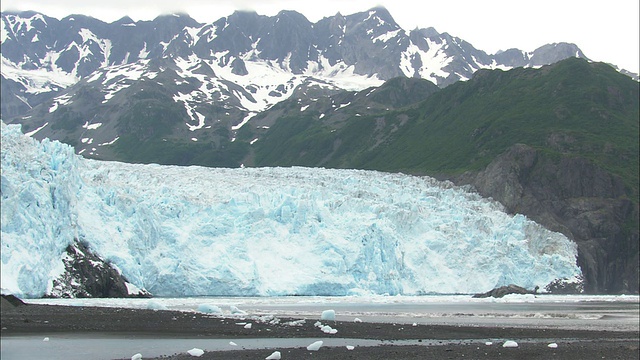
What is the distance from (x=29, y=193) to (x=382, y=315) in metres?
18.5

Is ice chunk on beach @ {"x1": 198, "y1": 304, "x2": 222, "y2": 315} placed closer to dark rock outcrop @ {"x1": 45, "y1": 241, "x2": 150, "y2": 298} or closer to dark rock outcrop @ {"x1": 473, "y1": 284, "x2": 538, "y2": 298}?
dark rock outcrop @ {"x1": 45, "y1": 241, "x2": 150, "y2": 298}

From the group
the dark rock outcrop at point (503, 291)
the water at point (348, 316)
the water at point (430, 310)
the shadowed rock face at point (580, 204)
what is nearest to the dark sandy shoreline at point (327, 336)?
the water at point (348, 316)

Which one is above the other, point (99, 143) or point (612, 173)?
point (99, 143)

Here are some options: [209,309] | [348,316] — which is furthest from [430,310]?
[209,309]

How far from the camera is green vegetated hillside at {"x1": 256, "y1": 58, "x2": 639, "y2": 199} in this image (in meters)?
104

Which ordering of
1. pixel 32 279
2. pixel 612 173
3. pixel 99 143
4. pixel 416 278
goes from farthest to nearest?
pixel 99 143 → pixel 612 173 → pixel 416 278 → pixel 32 279

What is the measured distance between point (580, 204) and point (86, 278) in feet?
194

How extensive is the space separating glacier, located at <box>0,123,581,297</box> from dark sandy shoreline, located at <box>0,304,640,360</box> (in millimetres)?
7942

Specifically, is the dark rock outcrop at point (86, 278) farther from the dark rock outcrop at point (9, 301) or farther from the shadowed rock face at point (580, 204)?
the shadowed rock face at point (580, 204)

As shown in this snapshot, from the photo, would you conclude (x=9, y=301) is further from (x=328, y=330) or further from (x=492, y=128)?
(x=492, y=128)

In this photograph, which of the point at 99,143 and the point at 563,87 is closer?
the point at 563,87

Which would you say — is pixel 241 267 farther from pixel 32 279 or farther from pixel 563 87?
pixel 563 87

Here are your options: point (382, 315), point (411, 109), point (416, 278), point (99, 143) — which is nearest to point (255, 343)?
point (382, 315)

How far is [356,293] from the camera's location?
52125 millimetres
